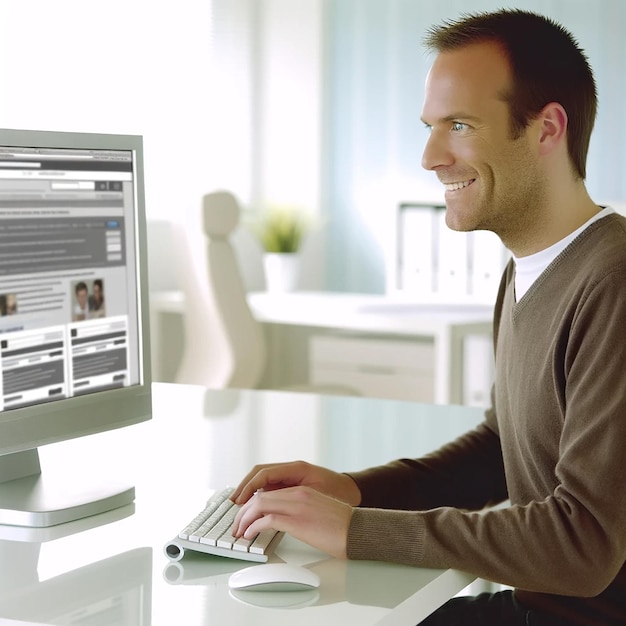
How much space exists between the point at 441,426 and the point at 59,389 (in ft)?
2.47

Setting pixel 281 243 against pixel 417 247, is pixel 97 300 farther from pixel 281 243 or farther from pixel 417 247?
pixel 281 243

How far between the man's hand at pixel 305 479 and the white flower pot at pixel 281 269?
3397mm

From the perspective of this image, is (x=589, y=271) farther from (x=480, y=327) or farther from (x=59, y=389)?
(x=480, y=327)

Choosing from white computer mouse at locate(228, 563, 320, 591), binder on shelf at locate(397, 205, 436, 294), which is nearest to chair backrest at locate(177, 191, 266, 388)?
binder on shelf at locate(397, 205, 436, 294)

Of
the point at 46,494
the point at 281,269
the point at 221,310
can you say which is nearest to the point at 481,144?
the point at 46,494

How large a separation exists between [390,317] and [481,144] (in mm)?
2735

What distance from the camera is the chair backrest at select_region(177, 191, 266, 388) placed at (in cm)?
404

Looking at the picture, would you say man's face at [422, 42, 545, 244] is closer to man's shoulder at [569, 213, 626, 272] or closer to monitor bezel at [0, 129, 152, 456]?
man's shoulder at [569, 213, 626, 272]

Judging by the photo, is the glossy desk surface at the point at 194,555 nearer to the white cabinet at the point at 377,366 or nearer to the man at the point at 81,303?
the man at the point at 81,303

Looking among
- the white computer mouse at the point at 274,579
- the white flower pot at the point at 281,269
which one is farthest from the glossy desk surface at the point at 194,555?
the white flower pot at the point at 281,269

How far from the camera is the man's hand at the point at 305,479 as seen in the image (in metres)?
1.42

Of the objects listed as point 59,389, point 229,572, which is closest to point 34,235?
point 59,389

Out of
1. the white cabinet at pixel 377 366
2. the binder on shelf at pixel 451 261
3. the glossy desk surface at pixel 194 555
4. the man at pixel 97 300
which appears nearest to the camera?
the glossy desk surface at pixel 194 555

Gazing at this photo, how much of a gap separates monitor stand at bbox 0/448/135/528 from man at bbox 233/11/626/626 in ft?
0.57
